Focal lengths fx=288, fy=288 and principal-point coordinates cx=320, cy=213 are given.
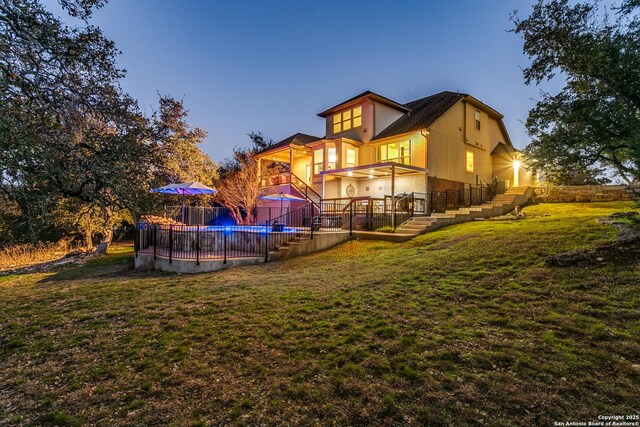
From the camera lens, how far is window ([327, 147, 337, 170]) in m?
21.4

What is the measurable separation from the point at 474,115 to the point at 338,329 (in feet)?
74.1

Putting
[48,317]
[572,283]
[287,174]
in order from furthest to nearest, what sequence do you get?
[287,174]
[48,317]
[572,283]

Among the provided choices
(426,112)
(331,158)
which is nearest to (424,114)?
(426,112)

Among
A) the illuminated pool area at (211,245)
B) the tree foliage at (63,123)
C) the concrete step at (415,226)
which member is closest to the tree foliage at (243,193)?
the illuminated pool area at (211,245)

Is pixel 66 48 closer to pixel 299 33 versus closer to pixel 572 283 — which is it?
pixel 572 283

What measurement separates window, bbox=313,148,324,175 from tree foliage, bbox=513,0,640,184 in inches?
531

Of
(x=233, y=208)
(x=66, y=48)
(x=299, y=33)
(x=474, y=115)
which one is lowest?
(x=233, y=208)

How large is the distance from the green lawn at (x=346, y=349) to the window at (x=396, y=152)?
12.5 meters

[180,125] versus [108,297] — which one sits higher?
[180,125]

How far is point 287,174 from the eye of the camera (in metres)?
23.7

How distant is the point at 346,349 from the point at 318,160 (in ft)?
64.0

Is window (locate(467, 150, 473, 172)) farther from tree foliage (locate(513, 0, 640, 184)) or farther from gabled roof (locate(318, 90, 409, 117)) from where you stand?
tree foliage (locate(513, 0, 640, 184))

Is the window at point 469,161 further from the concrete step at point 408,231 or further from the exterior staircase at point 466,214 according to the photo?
the concrete step at point 408,231

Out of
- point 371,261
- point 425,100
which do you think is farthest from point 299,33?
point 371,261
